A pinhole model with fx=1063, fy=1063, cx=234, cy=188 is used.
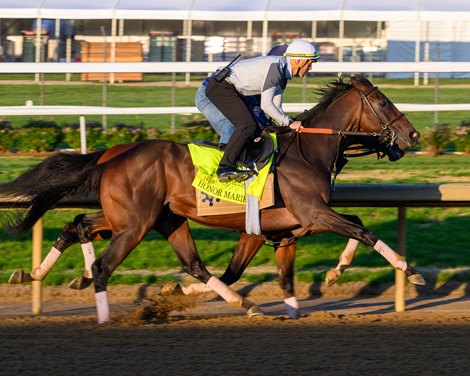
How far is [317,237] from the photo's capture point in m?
9.47

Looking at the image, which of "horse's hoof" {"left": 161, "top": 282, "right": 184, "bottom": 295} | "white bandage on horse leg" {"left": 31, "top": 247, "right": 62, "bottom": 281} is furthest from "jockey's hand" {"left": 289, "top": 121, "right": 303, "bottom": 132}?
"white bandage on horse leg" {"left": 31, "top": 247, "right": 62, "bottom": 281}

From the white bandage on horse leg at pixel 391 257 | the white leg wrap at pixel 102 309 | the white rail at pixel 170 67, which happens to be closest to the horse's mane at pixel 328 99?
the white bandage on horse leg at pixel 391 257

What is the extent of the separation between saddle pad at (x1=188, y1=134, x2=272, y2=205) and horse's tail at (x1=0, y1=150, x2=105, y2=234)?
694 mm

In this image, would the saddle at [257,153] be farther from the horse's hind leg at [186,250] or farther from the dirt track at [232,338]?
the dirt track at [232,338]

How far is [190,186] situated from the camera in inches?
283

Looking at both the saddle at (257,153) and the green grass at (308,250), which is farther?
the green grass at (308,250)

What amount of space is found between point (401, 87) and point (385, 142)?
36.9 ft

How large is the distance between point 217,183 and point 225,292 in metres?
0.75

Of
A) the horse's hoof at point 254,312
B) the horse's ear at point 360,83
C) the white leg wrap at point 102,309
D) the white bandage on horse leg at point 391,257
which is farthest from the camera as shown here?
the horse's ear at point 360,83

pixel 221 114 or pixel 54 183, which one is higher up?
pixel 221 114

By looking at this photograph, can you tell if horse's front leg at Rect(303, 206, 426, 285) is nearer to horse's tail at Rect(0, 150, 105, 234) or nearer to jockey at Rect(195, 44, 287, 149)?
jockey at Rect(195, 44, 287, 149)

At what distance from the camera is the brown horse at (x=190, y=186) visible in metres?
7.09

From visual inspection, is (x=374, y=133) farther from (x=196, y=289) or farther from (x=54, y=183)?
(x=54, y=183)

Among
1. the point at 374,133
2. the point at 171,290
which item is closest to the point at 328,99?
the point at 374,133
